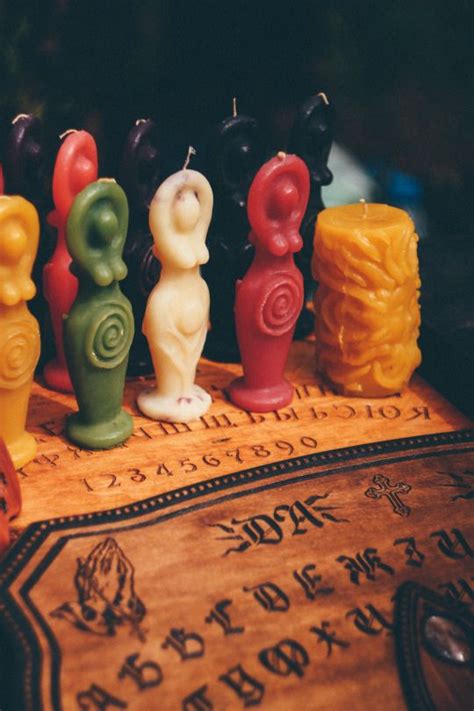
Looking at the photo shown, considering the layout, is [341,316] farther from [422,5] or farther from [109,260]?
[422,5]

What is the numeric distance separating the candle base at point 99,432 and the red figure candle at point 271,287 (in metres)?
0.17

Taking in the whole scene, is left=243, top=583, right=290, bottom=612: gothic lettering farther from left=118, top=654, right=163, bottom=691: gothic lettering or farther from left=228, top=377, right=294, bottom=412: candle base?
left=228, top=377, right=294, bottom=412: candle base

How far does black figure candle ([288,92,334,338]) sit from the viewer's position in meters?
1.12

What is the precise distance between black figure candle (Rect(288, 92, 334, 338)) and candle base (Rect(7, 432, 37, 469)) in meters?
0.45

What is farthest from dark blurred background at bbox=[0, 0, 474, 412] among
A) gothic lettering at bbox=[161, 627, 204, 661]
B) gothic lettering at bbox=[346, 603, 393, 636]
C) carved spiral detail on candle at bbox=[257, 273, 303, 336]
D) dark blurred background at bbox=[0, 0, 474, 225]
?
gothic lettering at bbox=[161, 627, 204, 661]

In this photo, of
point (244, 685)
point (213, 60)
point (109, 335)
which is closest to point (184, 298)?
point (109, 335)

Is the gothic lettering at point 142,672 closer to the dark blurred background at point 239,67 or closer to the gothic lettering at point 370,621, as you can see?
the gothic lettering at point 370,621

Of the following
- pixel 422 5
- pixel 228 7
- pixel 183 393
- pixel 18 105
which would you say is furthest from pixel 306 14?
pixel 183 393

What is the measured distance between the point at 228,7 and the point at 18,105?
374 mm

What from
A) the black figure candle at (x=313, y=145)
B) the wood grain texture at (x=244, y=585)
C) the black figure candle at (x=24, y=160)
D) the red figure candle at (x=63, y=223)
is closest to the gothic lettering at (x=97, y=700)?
the wood grain texture at (x=244, y=585)

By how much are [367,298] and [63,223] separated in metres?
0.37

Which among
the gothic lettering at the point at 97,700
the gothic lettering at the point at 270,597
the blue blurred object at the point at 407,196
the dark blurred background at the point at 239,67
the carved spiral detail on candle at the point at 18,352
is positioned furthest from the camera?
the blue blurred object at the point at 407,196

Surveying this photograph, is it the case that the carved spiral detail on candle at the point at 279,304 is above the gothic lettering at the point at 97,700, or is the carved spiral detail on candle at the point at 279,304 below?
above

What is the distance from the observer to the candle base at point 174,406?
107 cm
